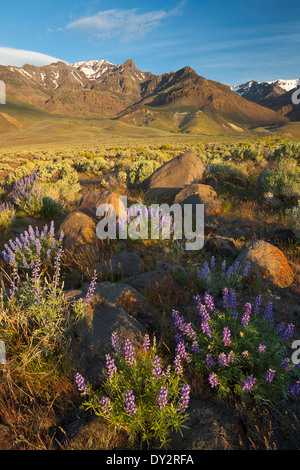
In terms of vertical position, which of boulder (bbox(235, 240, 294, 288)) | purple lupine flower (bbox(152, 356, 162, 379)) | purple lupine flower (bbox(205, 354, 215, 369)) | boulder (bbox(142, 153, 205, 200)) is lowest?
purple lupine flower (bbox(205, 354, 215, 369))

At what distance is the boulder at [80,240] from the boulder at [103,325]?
139 centimetres

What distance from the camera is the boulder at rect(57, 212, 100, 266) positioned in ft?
15.1

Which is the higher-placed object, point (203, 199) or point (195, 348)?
point (203, 199)

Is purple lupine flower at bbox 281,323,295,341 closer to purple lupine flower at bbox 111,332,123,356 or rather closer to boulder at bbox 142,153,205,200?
purple lupine flower at bbox 111,332,123,356

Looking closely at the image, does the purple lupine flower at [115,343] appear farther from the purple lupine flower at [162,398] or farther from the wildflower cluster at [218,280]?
the wildflower cluster at [218,280]

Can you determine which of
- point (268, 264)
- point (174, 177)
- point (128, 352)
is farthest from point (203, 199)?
point (128, 352)

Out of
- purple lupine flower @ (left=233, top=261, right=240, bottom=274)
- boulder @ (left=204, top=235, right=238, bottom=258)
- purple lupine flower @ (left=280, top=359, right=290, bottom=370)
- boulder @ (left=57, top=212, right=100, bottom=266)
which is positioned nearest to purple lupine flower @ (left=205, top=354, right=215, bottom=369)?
purple lupine flower @ (left=280, top=359, right=290, bottom=370)

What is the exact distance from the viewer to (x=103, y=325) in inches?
105

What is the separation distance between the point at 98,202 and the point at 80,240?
73.1 inches

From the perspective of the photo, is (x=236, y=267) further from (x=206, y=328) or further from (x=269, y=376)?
(x=269, y=376)

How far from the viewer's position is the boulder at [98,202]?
6520 millimetres

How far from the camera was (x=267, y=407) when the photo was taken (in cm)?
206

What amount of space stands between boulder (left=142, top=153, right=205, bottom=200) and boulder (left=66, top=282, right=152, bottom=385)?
6024 mm

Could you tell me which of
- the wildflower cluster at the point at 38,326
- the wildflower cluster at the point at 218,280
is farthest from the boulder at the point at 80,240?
the wildflower cluster at the point at 218,280
